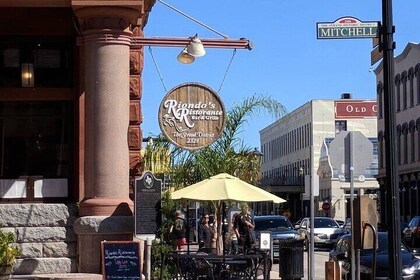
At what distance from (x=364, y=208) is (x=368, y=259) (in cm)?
851

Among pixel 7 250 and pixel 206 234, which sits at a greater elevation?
pixel 7 250

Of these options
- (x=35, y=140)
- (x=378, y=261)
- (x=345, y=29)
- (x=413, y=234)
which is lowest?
(x=413, y=234)

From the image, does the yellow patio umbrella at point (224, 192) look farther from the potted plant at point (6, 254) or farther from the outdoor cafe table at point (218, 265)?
the potted plant at point (6, 254)

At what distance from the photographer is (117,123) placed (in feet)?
49.4

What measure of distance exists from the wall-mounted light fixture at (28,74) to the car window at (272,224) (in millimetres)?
20962

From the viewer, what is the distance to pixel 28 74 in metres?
16.6

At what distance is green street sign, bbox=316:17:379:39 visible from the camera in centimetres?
1338

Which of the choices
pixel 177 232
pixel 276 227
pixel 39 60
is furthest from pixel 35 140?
pixel 276 227

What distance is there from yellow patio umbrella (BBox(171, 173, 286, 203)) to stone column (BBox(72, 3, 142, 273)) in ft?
7.80

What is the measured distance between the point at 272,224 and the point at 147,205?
2226 cm

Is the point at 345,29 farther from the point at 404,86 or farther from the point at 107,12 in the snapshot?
the point at 404,86

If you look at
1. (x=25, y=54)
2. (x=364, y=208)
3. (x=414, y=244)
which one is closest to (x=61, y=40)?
(x=25, y=54)

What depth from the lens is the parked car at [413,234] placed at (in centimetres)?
4469

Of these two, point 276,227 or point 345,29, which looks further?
point 276,227
